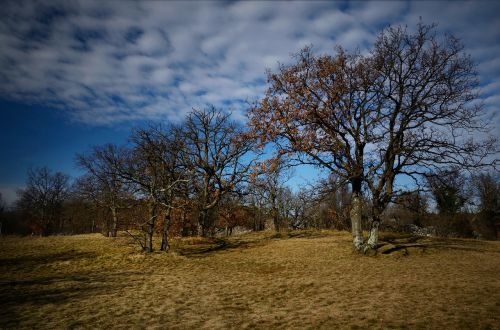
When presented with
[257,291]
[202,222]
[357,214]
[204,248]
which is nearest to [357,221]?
[357,214]

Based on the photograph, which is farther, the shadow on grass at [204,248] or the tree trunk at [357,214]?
the shadow on grass at [204,248]

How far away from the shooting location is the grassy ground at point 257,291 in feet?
22.7

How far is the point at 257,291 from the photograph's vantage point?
10.2 meters

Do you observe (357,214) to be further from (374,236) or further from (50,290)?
(50,290)

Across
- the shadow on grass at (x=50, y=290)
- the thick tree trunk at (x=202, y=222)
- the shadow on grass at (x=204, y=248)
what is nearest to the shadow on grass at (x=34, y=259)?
the shadow on grass at (x=50, y=290)

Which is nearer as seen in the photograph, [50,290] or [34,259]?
[50,290]

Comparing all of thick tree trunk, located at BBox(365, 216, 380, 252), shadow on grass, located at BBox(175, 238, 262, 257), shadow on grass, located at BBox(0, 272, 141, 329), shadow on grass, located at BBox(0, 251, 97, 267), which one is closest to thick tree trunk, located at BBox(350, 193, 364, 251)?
thick tree trunk, located at BBox(365, 216, 380, 252)

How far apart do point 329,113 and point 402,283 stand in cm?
1038

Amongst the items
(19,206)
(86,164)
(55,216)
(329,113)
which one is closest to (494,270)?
(329,113)

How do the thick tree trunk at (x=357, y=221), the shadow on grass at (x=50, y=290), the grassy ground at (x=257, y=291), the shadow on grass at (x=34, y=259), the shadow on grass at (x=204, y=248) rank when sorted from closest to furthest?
the grassy ground at (x=257, y=291) < the shadow on grass at (x=50, y=290) < the shadow on grass at (x=34, y=259) < the thick tree trunk at (x=357, y=221) < the shadow on grass at (x=204, y=248)

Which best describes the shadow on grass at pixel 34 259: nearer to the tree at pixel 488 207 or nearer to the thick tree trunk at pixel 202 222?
the thick tree trunk at pixel 202 222

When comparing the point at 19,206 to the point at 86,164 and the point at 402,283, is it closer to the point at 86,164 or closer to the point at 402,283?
the point at 86,164

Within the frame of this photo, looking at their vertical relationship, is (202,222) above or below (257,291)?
above

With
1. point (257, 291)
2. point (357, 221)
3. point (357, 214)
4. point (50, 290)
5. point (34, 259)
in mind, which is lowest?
point (257, 291)
